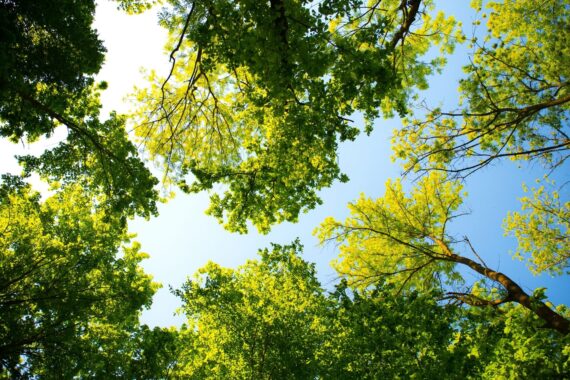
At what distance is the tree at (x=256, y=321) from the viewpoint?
8.76 meters

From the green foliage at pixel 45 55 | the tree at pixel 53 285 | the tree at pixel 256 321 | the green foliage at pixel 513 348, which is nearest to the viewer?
the green foliage at pixel 513 348

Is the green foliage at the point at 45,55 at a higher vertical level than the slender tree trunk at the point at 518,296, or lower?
higher

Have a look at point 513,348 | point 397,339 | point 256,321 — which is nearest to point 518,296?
point 513,348

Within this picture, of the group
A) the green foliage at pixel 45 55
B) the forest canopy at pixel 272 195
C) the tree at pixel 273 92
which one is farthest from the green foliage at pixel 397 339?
the green foliage at pixel 45 55

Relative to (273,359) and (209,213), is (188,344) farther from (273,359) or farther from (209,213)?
(209,213)

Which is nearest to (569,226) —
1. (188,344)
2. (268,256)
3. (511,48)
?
(511,48)

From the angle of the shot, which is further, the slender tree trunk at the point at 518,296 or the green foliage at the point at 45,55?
the slender tree trunk at the point at 518,296

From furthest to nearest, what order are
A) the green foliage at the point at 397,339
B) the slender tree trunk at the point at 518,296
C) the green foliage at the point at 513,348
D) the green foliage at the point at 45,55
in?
the slender tree trunk at the point at 518,296 < the green foliage at the point at 45,55 < the green foliage at the point at 397,339 < the green foliage at the point at 513,348

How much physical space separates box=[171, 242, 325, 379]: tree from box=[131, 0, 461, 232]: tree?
1.94m

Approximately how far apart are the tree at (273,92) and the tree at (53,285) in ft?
10.8

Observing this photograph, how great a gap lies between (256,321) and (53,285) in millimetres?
5341

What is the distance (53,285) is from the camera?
779 centimetres

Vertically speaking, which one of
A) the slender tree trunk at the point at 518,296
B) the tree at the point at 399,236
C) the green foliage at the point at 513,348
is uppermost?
the tree at the point at 399,236

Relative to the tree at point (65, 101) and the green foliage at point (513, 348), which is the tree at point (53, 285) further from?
the green foliage at point (513, 348)
